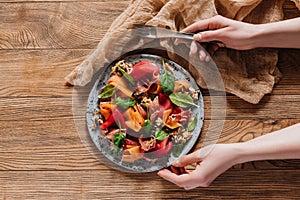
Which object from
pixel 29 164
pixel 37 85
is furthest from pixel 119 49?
pixel 29 164

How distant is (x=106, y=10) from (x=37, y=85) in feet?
0.78

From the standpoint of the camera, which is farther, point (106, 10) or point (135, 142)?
point (106, 10)

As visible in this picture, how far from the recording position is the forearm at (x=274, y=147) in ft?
3.03

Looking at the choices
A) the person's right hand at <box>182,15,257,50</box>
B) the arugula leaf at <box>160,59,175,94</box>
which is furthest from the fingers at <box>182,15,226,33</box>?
the arugula leaf at <box>160,59,175,94</box>

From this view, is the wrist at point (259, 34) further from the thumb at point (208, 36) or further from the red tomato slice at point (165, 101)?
the red tomato slice at point (165, 101)

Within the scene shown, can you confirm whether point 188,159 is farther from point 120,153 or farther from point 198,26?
point 198,26

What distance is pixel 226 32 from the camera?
3.34 ft

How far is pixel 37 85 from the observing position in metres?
1.11

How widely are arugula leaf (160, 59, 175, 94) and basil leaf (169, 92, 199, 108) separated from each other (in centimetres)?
1

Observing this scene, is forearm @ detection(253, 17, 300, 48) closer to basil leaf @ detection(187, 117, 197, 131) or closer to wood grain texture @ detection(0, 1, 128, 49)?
basil leaf @ detection(187, 117, 197, 131)

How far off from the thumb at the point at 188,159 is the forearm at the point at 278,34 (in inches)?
10.7

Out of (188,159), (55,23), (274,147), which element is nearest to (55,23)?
(55,23)

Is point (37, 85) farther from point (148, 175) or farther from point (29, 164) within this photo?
point (148, 175)

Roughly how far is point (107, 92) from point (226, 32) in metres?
0.28
